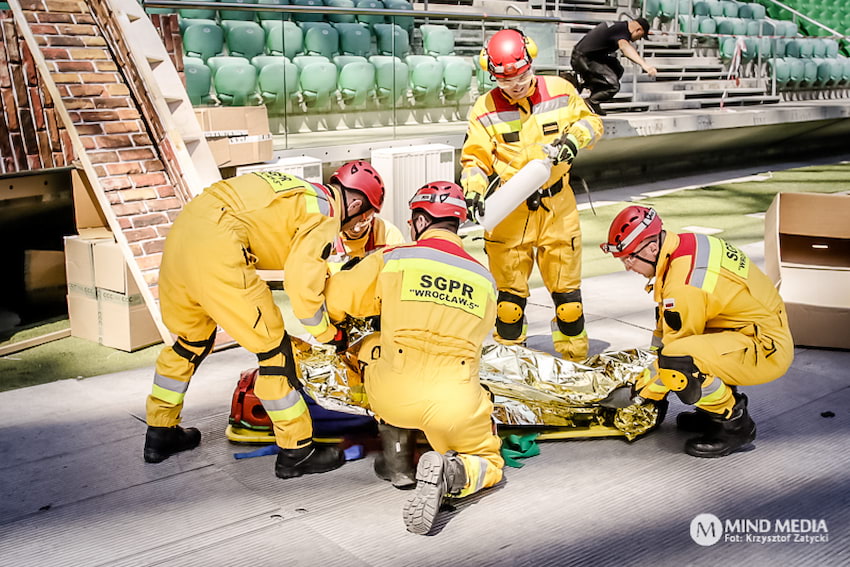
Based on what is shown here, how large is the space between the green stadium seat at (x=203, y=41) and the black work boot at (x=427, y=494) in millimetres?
5073

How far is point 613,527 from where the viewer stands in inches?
125

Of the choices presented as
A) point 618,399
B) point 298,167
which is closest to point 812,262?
point 618,399

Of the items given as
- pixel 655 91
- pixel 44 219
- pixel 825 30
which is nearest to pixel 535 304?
pixel 44 219

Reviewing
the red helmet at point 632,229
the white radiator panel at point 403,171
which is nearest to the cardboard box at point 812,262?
the red helmet at point 632,229

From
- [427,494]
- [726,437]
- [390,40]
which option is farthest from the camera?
[390,40]

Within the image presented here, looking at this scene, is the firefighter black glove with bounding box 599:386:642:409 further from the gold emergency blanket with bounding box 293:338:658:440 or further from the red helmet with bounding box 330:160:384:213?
the red helmet with bounding box 330:160:384:213

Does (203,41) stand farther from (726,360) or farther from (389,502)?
(726,360)

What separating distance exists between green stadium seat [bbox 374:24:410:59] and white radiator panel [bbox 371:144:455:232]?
3.00ft

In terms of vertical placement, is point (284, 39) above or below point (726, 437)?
above

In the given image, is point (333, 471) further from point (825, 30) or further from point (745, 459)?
point (825, 30)

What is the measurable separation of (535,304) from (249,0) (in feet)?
14.2

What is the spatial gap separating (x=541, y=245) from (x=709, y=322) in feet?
3.90

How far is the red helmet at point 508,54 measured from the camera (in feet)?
14.5

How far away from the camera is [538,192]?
4.58 metres
